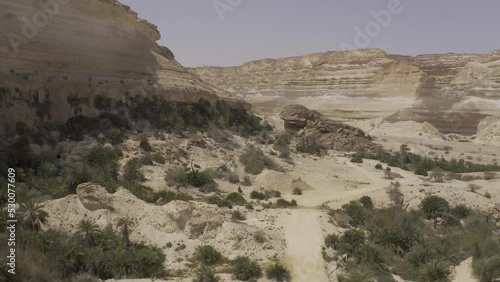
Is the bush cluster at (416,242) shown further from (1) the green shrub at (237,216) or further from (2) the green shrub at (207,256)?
(1) the green shrub at (237,216)

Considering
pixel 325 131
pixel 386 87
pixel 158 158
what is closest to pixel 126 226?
pixel 158 158

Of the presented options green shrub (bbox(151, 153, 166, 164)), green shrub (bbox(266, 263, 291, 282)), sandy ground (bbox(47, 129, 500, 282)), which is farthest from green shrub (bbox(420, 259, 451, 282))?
green shrub (bbox(151, 153, 166, 164))

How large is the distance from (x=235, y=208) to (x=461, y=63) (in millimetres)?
53554

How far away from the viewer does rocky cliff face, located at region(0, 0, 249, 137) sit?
22250 millimetres

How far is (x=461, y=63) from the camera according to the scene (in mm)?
60906

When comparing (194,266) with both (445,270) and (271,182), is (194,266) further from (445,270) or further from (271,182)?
(271,182)

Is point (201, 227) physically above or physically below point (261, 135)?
below

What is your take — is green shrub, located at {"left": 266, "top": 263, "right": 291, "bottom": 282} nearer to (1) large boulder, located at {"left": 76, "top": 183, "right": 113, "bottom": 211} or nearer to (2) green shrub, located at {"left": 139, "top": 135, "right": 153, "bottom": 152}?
(1) large boulder, located at {"left": 76, "top": 183, "right": 113, "bottom": 211}

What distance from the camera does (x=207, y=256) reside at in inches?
538

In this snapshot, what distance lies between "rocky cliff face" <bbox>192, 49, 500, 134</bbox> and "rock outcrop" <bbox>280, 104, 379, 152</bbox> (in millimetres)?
14759

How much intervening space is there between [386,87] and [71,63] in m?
39.7

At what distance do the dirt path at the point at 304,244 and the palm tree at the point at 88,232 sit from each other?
5992 mm

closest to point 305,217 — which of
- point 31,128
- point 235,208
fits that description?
point 235,208

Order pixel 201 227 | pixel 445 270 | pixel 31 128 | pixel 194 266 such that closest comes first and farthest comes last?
pixel 445 270 < pixel 194 266 < pixel 201 227 < pixel 31 128
